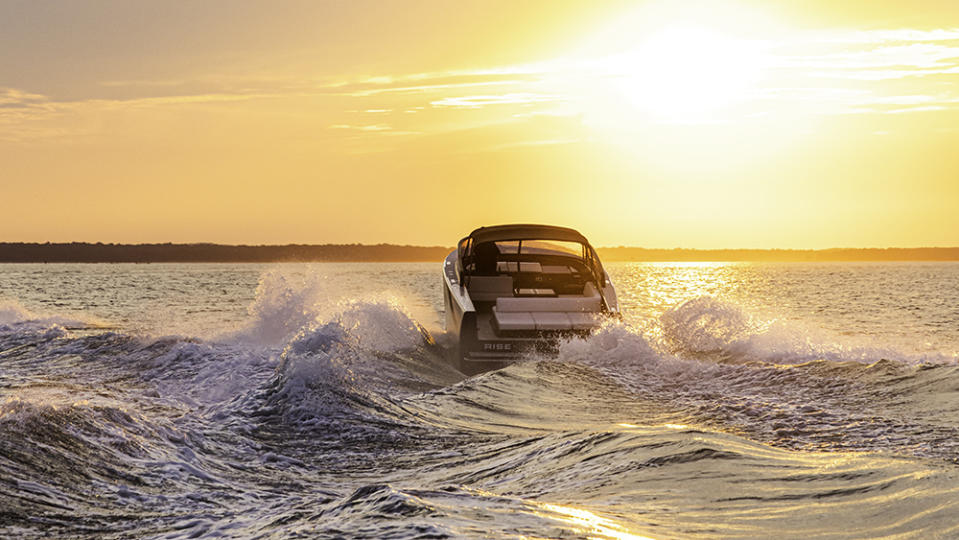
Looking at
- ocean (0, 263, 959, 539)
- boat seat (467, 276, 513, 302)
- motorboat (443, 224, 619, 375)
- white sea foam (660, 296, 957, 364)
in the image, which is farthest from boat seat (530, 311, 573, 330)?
white sea foam (660, 296, 957, 364)

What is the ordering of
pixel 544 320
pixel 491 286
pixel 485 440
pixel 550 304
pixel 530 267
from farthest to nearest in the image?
pixel 530 267, pixel 491 286, pixel 550 304, pixel 544 320, pixel 485 440

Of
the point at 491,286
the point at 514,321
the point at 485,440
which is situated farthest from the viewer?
the point at 491,286

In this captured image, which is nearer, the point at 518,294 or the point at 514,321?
the point at 514,321

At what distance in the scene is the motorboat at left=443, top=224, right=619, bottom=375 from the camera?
541 inches

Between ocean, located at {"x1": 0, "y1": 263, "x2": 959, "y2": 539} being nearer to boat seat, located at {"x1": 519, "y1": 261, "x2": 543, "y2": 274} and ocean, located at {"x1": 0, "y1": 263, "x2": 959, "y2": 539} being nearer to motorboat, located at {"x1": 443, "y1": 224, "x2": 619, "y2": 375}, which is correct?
motorboat, located at {"x1": 443, "y1": 224, "x2": 619, "y2": 375}

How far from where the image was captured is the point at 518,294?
51.6 feet

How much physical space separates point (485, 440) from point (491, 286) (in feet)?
25.6

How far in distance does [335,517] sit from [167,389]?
868cm

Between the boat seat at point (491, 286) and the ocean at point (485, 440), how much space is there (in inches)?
62.5

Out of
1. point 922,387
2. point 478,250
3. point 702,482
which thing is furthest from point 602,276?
point 702,482

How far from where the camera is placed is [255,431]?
898 centimetres

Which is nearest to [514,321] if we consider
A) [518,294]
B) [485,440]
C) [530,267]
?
[518,294]

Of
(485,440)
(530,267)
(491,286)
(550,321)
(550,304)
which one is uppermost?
(530,267)

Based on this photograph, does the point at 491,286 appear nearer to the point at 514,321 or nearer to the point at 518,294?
the point at 518,294
